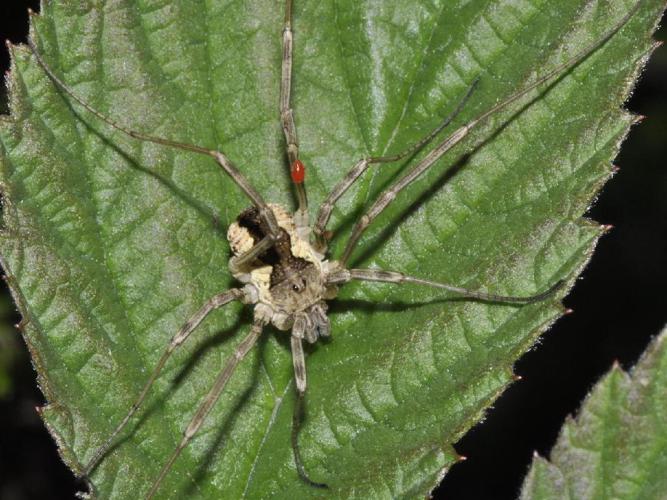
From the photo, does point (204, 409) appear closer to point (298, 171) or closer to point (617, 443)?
point (298, 171)

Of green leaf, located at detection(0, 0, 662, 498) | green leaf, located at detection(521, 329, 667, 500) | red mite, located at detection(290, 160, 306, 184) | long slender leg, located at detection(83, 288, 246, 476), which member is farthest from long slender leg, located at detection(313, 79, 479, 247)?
green leaf, located at detection(521, 329, 667, 500)

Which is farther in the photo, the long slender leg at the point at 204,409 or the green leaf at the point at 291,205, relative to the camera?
the long slender leg at the point at 204,409

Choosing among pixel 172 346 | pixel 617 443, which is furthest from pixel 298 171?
pixel 617 443

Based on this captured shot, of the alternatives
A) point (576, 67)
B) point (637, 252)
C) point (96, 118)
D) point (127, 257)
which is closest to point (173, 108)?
point (96, 118)

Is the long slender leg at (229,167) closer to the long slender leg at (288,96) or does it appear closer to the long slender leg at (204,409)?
the long slender leg at (288,96)

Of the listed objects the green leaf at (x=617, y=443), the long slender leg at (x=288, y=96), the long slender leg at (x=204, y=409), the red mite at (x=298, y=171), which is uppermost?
the long slender leg at (x=288, y=96)

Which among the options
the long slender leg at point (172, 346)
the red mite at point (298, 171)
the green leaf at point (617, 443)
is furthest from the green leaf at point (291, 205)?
the green leaf at point (617, 443)
